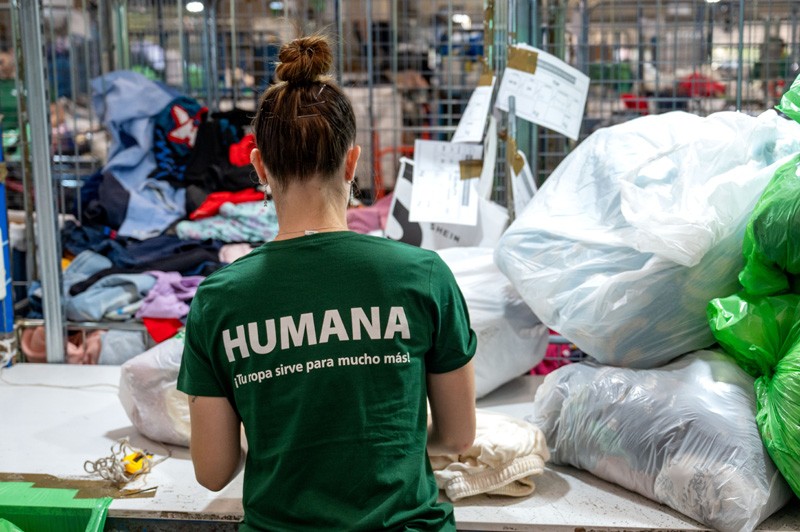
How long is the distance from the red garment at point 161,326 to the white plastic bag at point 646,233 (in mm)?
1234

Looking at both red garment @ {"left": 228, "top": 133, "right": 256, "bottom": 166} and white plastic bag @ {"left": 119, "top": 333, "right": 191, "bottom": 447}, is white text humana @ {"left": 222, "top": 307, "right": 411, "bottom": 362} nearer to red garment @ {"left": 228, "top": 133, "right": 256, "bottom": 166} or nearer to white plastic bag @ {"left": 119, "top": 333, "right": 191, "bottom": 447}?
white plastic bag @ {"left": 119, "top": 333, "right": 191, "bottom": 447}

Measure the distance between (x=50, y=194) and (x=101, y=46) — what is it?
6.20ft

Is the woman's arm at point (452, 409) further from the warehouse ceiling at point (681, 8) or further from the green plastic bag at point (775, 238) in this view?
the warehouse ceiling at point (681, 8)

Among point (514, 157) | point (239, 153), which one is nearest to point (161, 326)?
point (239, 153)

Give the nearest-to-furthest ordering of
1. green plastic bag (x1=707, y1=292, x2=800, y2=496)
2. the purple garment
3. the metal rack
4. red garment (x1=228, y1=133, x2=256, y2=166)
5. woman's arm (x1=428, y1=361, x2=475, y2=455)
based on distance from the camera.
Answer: woman's arm (x1=428, y1=361, x2=475, y2=455), green plastic bag (x1=707, y1=292, x2=800, y2=496), the metal rack, the purple garment, red garment (x1=228, y1=133, x2=256, y2=166)

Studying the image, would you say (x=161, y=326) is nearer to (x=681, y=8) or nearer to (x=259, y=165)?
(x=259, y=165)

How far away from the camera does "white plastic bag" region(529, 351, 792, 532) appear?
5.66ft

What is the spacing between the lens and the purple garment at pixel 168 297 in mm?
2945

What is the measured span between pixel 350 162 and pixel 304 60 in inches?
6.6

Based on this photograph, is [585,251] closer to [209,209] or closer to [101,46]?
[209,209]

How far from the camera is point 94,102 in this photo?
379 cm

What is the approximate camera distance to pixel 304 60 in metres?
1.34

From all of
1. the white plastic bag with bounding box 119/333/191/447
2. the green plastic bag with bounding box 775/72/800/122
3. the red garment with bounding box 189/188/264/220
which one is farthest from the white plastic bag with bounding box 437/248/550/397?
the red garment with bounding box 189/188/264/220

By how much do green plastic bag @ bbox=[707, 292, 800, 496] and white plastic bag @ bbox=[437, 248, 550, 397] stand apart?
63 cm
